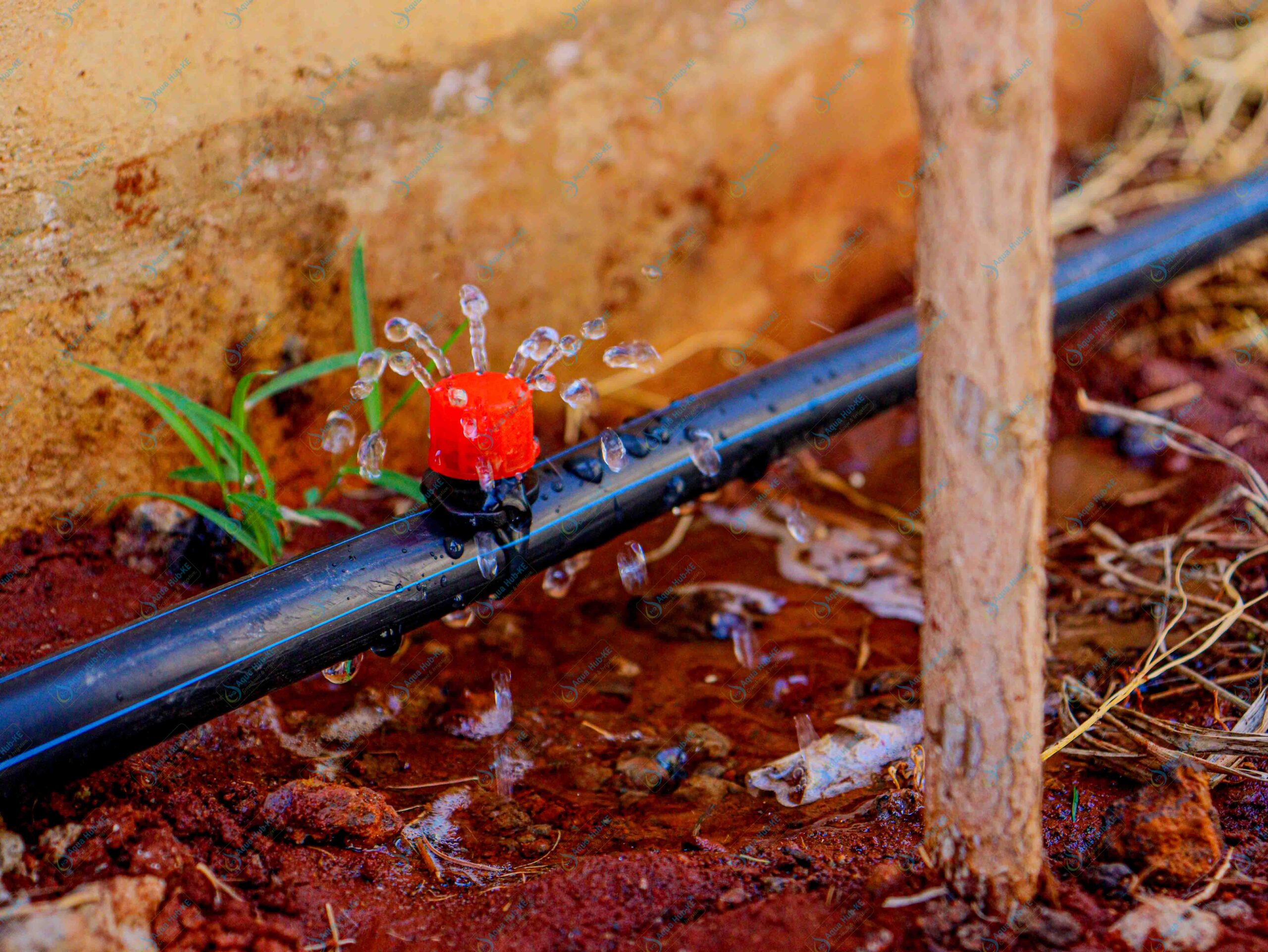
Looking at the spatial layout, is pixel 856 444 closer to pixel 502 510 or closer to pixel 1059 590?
pixel 1059 590

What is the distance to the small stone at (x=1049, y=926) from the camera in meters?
1.32

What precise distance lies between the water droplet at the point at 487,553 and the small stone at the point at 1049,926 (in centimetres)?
95

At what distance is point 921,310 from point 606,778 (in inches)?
42.4

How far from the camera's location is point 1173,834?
147 centimetres

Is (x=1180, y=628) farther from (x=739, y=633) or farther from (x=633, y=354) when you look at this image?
(x=633, y=354)

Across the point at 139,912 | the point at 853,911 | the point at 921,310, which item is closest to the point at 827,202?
the point at 921,310

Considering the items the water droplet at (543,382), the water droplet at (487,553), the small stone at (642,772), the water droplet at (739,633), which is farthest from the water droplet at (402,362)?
the water droplet at (739,633)

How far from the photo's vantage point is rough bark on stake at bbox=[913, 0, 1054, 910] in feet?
3.76

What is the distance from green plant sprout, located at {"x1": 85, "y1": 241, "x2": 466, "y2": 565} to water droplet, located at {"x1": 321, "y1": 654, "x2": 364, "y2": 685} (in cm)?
29

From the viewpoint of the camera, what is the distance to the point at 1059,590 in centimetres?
241

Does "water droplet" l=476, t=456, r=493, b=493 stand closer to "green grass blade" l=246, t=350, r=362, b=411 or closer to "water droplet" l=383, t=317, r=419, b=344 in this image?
"water droplet" l=383, t=317, r=419, b=344

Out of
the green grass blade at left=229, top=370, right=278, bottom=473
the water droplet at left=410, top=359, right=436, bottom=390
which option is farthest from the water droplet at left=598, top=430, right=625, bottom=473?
the green grass blade at left=229, top=370, right=278, bottom=473

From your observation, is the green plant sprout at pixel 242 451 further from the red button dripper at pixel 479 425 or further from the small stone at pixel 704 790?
the small stone at pixel 704 790

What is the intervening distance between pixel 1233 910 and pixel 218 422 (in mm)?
1834
